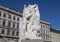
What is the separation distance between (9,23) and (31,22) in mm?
32326

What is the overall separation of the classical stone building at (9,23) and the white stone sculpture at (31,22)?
2766 centimetres

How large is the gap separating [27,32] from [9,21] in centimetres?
3232

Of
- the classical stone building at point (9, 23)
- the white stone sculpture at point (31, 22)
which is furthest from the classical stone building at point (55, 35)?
the white stone sculpture at point (31, 22)

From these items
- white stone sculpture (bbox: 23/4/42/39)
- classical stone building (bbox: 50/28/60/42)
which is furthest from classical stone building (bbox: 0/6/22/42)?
white stone sculpture (bbox: 23/4/42/39)

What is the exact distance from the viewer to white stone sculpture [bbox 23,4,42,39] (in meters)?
15.0

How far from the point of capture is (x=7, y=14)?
→ 47.0m

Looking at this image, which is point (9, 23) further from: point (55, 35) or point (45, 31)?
point (55, 35)

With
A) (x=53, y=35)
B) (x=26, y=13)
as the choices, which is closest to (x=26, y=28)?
(x=26, y=13)

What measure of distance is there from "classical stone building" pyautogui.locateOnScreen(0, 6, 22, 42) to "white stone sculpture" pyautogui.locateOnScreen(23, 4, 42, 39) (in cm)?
2766

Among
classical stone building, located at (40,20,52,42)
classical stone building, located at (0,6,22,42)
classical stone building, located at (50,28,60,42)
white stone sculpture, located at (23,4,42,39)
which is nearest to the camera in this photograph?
white stone sculpture, located at (23,4,42,39)

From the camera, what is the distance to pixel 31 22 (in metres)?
15.6

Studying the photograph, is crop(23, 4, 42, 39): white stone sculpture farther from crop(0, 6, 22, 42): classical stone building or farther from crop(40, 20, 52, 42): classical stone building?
crop(40, 20, 52, 42): classical stone building

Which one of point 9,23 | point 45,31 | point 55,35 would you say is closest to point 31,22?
point 9,23

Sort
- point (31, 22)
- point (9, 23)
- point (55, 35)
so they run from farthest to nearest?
point (55, 35) → point (9, 23) → point (31, 22)
